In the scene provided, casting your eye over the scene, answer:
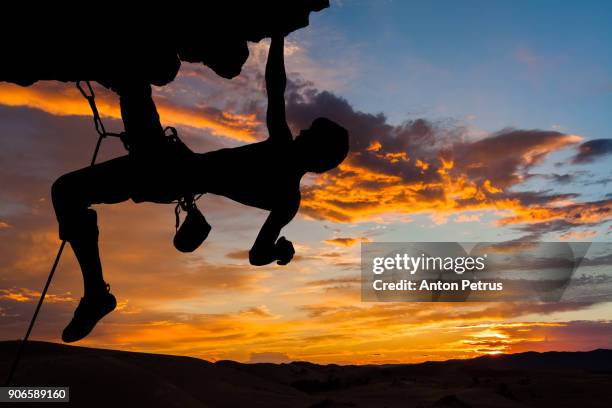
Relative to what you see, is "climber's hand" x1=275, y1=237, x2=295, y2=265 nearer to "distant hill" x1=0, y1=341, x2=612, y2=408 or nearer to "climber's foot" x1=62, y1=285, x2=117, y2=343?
"climber's foot" x1=62, y1=285, x2=117, y2=343

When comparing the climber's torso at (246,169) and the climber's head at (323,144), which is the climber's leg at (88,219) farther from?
the climber's head at (323,144)

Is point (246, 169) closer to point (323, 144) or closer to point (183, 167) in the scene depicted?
point (183, 167)

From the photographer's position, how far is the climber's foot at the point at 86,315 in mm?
3676

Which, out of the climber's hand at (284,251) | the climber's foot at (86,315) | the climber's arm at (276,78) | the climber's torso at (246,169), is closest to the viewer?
the climber's arm at (276,78)

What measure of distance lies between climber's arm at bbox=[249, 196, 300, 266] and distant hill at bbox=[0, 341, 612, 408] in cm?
725

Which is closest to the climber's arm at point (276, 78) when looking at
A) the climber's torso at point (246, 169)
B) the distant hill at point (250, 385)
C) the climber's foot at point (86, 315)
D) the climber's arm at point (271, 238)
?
the climber's torso at point (246, 169)

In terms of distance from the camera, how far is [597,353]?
79.5m

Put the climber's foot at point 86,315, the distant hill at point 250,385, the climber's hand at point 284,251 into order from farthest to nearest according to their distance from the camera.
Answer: the distant hill at point 250,385
the climber's hand at point 284,251
the climber's foot at point 86,315

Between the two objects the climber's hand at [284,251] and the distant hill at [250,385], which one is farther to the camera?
the distant hill at [250,385]

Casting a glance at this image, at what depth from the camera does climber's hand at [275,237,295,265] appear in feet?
12.7

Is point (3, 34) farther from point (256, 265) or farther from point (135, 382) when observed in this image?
point (135, 382)

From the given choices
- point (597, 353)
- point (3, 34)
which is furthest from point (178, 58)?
point (597, 353)

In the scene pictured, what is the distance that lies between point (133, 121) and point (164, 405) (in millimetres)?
8091

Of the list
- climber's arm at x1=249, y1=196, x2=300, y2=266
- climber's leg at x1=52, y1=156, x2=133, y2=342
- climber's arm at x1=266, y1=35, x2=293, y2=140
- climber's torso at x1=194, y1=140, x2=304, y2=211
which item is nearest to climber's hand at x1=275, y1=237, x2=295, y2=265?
climber's arm at x1=249, y1=196, x2=300, y2=266
